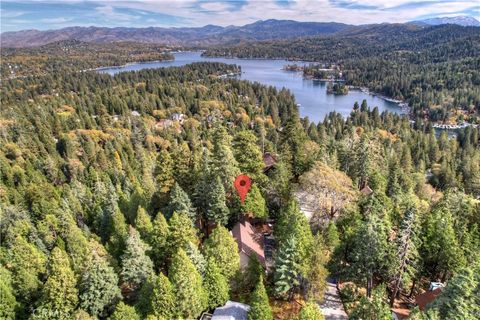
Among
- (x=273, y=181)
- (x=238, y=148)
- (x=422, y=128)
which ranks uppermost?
(x=238, y=148)

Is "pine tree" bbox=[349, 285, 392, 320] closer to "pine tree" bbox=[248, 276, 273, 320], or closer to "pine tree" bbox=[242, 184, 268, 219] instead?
"pine tree" bbox=[248, 276, 273, 320]

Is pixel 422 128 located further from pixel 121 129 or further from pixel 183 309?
pixel 183 309

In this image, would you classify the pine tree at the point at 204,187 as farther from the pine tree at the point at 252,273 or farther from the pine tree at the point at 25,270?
the pine tree at the point at 25,270

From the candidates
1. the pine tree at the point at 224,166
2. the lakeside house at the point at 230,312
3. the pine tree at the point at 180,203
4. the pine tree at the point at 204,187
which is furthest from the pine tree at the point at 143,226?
the lakeside house at the point at 230,312

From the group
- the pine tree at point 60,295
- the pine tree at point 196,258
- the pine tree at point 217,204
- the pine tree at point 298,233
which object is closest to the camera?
the pine tree at point 60,295

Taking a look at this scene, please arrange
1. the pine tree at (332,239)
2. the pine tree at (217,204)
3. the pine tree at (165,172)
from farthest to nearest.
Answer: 1. the pine tree at (165,172)
2. the pine tree at (217,204)
3. the pine tree at (332,239)

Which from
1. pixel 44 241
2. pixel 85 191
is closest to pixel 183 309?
pixel 44 241

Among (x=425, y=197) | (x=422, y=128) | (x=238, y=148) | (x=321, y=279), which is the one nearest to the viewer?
(x=321, y=279)

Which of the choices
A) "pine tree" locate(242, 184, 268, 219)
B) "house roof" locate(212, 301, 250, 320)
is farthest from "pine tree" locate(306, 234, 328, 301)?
"pine tree" locate(242, 184, 268, 219)
